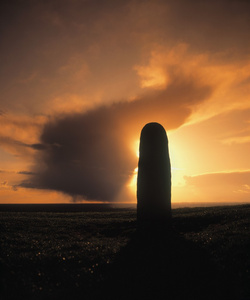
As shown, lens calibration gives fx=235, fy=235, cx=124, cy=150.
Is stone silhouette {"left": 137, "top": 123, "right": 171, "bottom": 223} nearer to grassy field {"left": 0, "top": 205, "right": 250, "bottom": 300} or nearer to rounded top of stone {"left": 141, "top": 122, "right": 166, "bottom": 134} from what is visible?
rounded top of stone {"left": 141, "top": 122, "right": 166, "bottom": 134}

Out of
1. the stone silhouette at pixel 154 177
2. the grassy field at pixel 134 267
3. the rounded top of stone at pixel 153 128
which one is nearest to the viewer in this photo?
the grassy field at pixel 134 267

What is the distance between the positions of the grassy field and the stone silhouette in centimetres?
143

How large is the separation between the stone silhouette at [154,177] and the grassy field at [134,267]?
1.43 m

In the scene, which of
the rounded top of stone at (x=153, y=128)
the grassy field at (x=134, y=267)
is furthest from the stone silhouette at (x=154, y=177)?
the grassy field at (x=134, y=267)

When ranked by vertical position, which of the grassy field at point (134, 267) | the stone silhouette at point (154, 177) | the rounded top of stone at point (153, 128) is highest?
the rounded top of stone at point (153, 128)

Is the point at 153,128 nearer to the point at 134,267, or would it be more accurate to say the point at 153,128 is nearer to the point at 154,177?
the point at 154,177

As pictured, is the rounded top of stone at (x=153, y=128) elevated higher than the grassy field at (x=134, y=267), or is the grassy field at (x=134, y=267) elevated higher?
the rounded top of stone at (x=153, y=128)

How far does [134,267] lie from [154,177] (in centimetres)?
829

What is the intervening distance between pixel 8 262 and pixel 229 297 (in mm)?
11402

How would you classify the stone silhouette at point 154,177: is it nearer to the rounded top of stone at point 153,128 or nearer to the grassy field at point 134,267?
the rounded top of stone at point 153,128

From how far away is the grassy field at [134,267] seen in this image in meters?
10.7

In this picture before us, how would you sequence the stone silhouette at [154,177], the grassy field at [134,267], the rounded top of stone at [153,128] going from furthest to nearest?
the rounded top of stone at [153,128], the stone silhouette at [154,177], the grassy field at [134,267]

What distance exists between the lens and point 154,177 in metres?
19.8

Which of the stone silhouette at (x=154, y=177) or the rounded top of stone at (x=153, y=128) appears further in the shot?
the rounded top of stone at (x=153, y=128)
